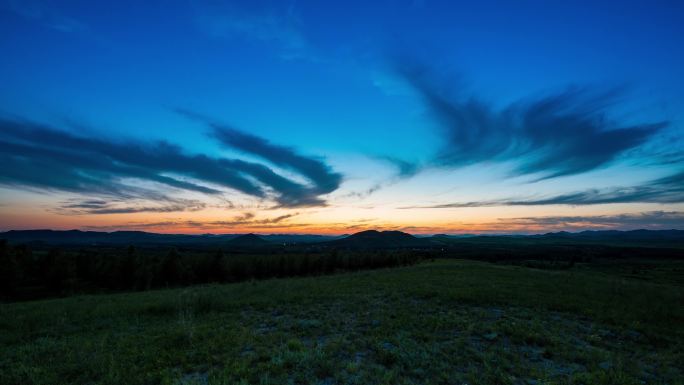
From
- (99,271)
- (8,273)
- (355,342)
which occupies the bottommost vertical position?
(99,271)

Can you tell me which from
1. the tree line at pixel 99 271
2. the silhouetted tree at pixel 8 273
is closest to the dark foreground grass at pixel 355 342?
the tree line at pixel 99 271

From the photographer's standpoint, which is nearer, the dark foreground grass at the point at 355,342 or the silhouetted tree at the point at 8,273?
the dark foreground grass at the point at 355,342

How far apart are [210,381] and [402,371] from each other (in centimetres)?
423

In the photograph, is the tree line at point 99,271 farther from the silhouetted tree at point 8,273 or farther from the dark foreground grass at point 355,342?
the dark foreground grass at point 355,342

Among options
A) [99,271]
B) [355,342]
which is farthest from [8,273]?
[355,342]

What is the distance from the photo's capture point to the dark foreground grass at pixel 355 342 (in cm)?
711

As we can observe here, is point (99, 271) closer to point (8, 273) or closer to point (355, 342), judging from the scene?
point (8, 273)

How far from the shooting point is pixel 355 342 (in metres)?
9.25

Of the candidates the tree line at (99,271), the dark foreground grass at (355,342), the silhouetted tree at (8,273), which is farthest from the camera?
the tree line at (99,271)

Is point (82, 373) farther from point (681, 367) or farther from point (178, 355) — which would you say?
point (681, 367)

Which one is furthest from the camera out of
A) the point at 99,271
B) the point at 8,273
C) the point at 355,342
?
the point at 99,271

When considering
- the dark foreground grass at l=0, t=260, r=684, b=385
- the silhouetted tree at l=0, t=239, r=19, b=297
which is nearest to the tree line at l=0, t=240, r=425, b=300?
the silhouetted tree at l=0, t=239, r=19, b=297

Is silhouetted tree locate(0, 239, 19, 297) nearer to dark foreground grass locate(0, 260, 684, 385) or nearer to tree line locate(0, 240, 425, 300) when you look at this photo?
tree line locate(0, 240, 425, 300)

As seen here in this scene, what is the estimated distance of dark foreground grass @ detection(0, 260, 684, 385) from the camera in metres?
7.11
